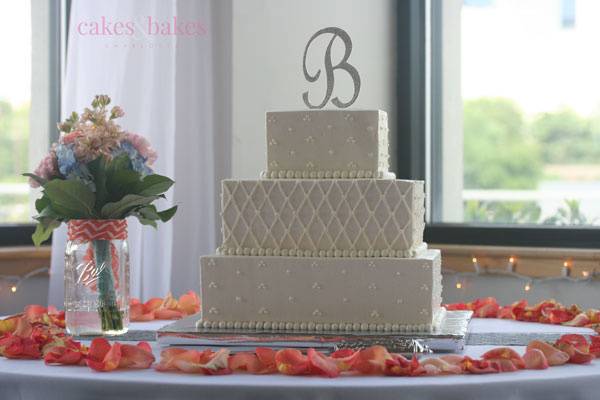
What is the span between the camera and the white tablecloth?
1.38 meters

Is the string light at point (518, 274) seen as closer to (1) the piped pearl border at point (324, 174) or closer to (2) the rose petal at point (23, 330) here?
(1) the piped pearl border at point (324, 174)

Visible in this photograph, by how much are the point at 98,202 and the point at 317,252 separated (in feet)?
1.45

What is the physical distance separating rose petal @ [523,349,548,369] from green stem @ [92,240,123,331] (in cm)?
81

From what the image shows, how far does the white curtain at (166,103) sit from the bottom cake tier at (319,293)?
4.19 feet

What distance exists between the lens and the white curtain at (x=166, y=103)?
3086 mm

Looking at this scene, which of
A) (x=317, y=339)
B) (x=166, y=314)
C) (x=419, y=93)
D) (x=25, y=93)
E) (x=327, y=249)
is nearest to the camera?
(x=317, y=339)

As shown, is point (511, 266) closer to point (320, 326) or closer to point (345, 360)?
point (320, 326)

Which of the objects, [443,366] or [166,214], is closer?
[443,366]

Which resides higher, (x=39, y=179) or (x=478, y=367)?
(x=39, y=179)

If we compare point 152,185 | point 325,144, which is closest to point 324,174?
point 325,144

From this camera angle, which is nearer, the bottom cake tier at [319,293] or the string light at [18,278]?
the bottom cake tier at [319,293]

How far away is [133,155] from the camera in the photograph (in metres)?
1.95

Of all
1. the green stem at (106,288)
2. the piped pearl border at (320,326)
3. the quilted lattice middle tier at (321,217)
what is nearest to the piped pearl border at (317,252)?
the quilted lattice middle tier at (321,217)

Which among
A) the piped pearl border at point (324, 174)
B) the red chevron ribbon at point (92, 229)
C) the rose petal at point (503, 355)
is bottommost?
the rose petal at point (503, 355)
